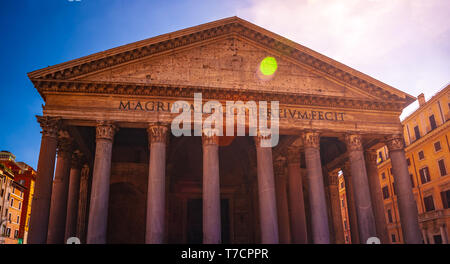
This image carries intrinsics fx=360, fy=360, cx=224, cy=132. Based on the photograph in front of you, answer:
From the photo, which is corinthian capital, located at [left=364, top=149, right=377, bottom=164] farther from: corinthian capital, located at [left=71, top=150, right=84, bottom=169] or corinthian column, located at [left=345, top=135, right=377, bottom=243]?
corinthian capital, located at [left=71, top=150, right=84, bottom=169]

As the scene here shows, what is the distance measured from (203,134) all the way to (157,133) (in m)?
1.98

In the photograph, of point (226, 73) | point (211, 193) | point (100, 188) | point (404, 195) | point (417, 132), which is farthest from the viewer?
point (417, 132)

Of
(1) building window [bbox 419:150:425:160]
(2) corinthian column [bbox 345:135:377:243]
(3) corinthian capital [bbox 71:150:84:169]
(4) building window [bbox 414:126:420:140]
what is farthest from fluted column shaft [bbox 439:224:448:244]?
(3) corinthian capital [bbox 71:150:84:169]

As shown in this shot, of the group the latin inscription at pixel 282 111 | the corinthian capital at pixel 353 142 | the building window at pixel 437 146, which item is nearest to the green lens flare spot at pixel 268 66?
the latin inscription at pixel 282 111

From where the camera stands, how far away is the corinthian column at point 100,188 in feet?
44.8

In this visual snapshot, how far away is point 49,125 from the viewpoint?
14859 mm

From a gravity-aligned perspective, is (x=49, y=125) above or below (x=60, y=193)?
above

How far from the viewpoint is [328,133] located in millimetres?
17266

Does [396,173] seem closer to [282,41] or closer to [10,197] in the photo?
[282,41]

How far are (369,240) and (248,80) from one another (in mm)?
8805

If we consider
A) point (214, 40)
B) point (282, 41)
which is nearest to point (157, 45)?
point (214, 40)

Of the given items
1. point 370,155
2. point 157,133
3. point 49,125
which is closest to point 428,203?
point 370,155

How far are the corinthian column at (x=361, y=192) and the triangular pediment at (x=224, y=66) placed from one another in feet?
7.66

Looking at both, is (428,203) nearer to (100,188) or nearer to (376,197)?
(376,197)
